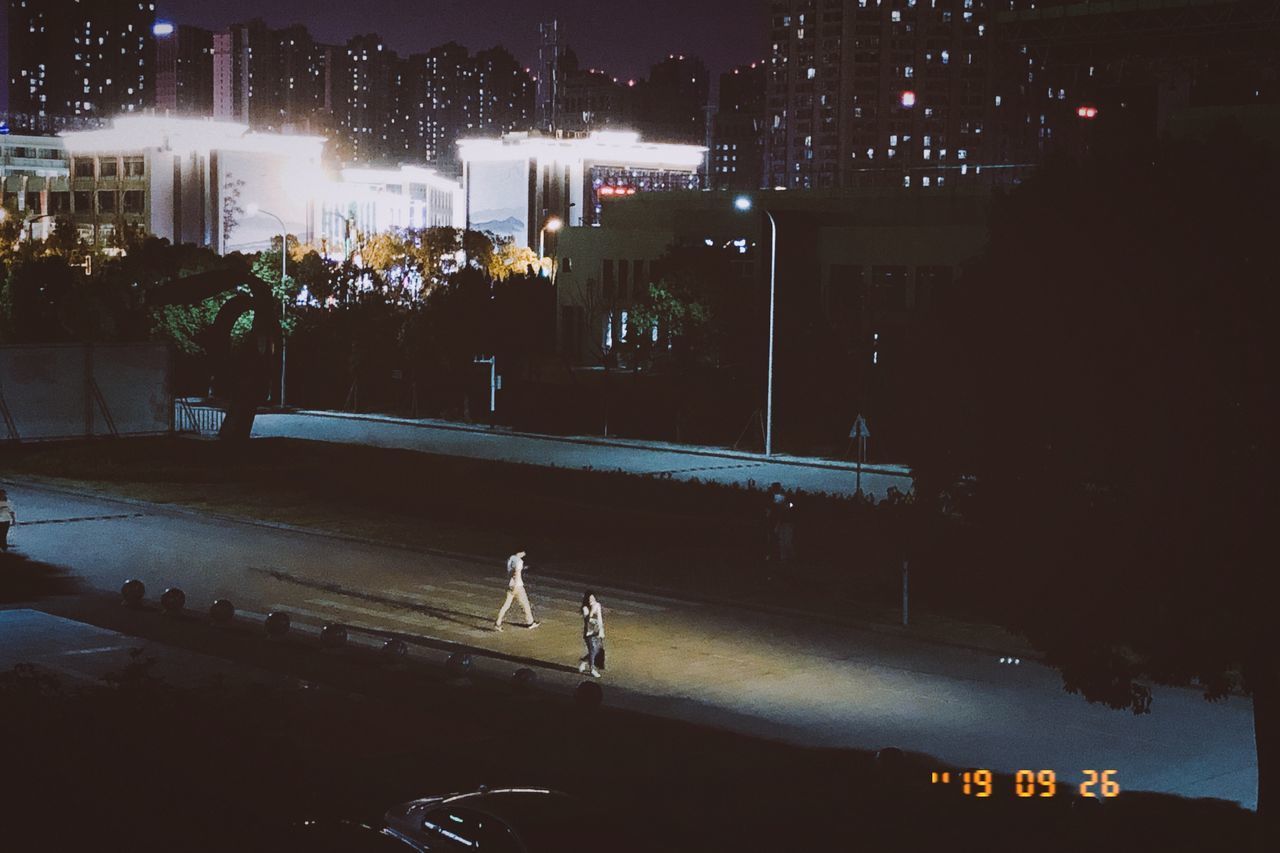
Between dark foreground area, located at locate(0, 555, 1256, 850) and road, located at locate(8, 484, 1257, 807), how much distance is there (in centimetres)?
87

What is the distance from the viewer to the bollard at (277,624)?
23.0m

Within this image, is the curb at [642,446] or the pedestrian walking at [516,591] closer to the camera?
the pedestrian walking at [516,591]

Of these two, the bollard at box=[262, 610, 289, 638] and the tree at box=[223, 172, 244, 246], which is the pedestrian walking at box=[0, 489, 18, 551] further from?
the tree at box=[223, 172, 244, 246]

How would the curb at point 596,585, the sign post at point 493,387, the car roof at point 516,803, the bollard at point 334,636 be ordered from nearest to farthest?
1. the car roof at point 516,803
2. the bollard at point 334,636
3. the curb at point 596,585
4. the sign post at point 493,387

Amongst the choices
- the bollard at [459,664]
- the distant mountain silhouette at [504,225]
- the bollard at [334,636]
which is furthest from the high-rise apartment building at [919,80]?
the bollard at [459,664]

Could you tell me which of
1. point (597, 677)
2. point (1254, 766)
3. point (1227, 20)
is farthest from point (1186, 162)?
point (1227, 20)

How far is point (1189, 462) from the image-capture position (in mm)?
14852

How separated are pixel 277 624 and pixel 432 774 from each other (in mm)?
7928

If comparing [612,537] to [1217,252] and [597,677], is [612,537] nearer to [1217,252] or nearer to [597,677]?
[597,677]

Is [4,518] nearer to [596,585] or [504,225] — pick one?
[596,585]

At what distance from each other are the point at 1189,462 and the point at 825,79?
192 meters

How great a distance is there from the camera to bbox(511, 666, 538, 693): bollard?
20344 millimetres

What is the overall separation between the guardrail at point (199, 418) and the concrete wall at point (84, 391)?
5749 millimetres

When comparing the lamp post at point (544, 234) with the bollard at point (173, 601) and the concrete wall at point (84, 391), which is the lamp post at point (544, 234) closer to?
the concrete wall at point (84, 391)
